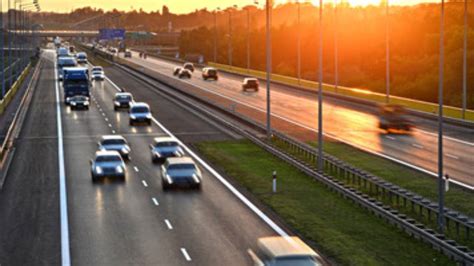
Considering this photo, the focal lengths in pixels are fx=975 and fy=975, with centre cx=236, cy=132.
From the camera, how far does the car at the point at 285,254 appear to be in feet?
73.5

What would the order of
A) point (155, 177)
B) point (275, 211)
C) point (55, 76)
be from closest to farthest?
point (275, 211), point (155, 177), point (55, 76)

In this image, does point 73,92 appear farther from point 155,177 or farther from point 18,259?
point 18,259

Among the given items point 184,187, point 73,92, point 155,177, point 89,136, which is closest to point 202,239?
point 184,187

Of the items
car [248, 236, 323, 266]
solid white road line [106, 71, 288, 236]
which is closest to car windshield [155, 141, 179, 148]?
solid white road line [106, 71, 288, 236]

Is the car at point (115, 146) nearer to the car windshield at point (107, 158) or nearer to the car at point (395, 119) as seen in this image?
the car windshield at point (107, 158)

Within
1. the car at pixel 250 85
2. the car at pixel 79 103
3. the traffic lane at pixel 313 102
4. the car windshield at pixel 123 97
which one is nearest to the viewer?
the traffic lane at pixel 313 102

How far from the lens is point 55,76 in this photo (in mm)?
141125

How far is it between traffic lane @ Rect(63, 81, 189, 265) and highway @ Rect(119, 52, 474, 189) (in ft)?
50.1

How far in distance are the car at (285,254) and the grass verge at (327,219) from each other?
4.98 metres

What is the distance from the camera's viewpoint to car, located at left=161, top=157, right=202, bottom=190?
142 feet

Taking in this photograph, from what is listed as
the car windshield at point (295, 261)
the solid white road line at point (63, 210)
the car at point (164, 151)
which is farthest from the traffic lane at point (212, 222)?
the car windshield at point (295, 261)

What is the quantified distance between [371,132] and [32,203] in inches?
1286

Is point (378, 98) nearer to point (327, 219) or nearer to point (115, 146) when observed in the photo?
point (115, 146)

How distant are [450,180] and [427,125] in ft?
88.1
